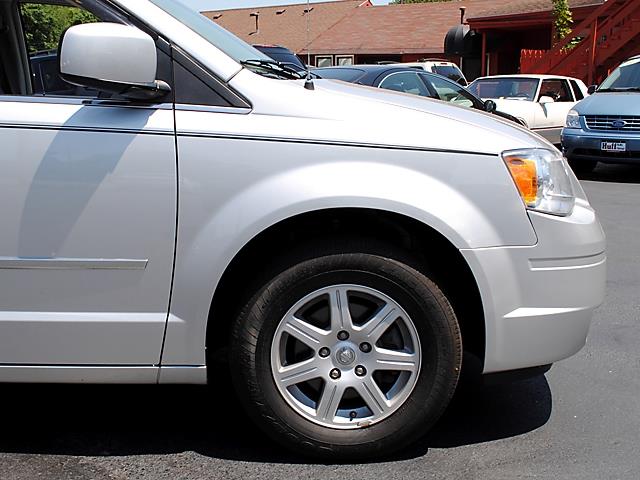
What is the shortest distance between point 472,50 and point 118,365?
85.6 ft

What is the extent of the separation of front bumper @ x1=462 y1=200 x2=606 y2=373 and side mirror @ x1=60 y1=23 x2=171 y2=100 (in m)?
1.31

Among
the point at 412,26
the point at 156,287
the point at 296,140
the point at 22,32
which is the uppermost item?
the point at 22,32

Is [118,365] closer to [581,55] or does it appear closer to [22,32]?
[22,32]

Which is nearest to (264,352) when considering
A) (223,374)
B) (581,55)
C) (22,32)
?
(223,374)

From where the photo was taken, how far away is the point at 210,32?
3336 millimetres

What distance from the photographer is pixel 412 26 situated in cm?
3603

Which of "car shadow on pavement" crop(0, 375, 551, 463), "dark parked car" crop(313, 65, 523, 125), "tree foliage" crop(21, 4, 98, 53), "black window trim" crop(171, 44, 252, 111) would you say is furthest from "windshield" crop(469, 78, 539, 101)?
"black window trim" crop(171, 44, 252, 111)

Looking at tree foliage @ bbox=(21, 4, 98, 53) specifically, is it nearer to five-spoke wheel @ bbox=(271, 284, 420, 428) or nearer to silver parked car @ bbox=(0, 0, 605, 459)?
silver parked car @ bbox=(0, 0, 605, 459)

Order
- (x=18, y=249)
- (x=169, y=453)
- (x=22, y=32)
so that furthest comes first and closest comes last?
(x=22, y=32)
(x=169, y=453)
(x=18, y=249)

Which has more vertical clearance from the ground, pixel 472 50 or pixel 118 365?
pixel 118 365

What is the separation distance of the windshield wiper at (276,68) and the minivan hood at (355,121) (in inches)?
9.9

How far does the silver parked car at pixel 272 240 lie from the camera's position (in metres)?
2.82

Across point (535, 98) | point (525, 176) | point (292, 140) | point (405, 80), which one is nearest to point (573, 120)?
point (535, 98)

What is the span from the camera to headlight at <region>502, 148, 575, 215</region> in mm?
2969
